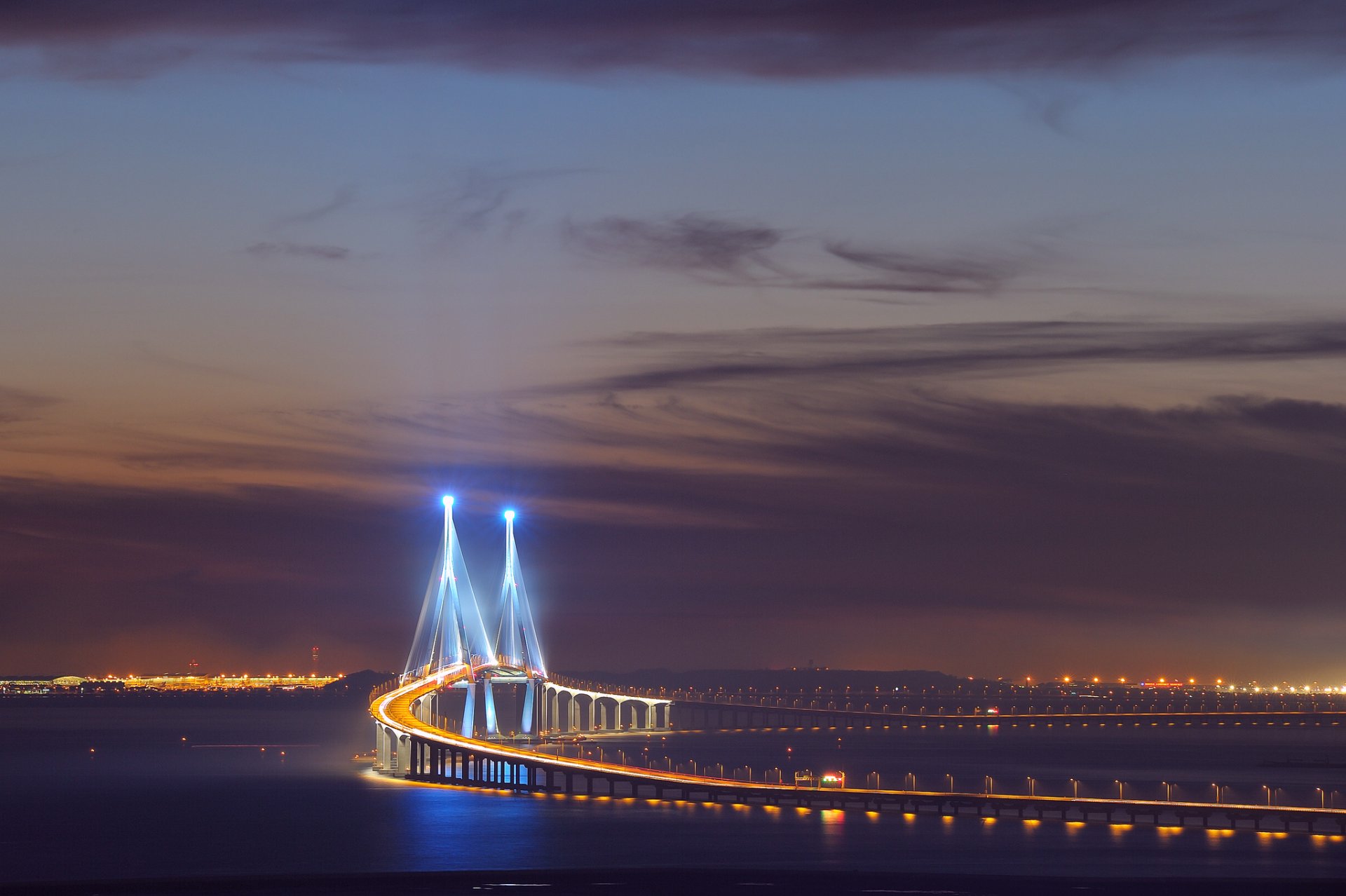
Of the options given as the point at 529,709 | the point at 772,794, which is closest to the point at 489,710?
the point at 529,709

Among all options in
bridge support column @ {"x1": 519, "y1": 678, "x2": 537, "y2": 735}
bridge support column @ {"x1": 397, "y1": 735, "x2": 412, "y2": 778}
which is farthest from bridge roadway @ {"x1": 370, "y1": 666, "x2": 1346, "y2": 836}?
bridge support column @ {"x1": 519, "y1": 678, "x2": 537, "y2": 735}

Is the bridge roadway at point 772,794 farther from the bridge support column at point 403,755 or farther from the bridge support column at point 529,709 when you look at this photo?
the bridge support column at point 529,709

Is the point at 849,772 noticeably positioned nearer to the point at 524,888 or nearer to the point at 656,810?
the point at 656,810

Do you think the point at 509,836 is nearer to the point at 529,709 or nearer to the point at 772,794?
the point at 772,794

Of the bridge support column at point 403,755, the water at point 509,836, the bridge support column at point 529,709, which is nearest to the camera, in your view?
the water at point 509,836

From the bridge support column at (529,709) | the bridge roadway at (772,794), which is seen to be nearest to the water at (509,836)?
the bridge roadway at (772,794)

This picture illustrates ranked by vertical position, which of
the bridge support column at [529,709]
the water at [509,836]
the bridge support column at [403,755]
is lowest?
the water at [509,836]

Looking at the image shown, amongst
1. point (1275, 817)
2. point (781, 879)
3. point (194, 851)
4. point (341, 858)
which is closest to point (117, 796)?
point (194, 851)

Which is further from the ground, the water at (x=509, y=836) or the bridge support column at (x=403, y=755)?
the bridge support column at (x=403, y=755)

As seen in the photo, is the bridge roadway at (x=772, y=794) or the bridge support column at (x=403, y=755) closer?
the bridge roadway at (x=772, y=794)
